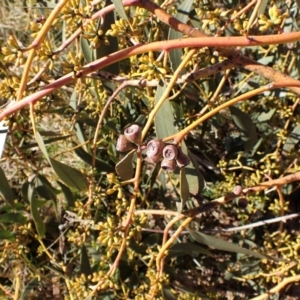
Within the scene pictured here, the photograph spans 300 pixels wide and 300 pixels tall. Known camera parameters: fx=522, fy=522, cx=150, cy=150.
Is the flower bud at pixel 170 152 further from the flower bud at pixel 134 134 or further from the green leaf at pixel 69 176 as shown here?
the green leaf at pixel 69 176

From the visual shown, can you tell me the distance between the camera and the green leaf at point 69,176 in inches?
42.3

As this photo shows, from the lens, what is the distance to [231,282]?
1917mm

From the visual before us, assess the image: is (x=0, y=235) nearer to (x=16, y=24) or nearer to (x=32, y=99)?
(x=32, y=99)

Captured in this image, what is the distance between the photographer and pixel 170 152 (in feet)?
2.43

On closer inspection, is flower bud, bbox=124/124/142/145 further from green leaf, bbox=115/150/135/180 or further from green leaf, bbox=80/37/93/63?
green leaf, bbox=80/37/93/63

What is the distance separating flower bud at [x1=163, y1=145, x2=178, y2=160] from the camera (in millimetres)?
735

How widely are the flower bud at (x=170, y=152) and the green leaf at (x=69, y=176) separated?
0.37 meters

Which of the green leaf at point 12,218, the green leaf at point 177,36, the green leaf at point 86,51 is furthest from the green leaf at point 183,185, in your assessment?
the green leaf at point 12,218

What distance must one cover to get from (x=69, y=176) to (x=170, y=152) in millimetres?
451

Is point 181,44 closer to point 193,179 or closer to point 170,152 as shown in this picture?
point 170,152

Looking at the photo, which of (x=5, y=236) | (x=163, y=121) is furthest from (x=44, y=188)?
(x=163, y=121)

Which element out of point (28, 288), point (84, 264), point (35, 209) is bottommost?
point (28, 288)

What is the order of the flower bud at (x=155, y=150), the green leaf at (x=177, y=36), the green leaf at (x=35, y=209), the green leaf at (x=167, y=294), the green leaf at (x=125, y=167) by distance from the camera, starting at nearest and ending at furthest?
1. the flower bud at (x=155, y=150)
2. the green leaf at (x=125, y=167)
3. the green leaf at (x=177, y=36)
4. the green leaf at (x=167, y=294)
5. the green leaf at (x=35, y=209)

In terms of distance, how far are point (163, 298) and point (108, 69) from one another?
1.95 ft
